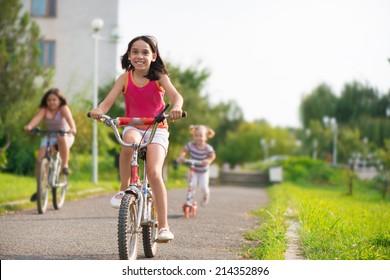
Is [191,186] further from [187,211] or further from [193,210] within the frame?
[187,211]

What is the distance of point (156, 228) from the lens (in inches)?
191

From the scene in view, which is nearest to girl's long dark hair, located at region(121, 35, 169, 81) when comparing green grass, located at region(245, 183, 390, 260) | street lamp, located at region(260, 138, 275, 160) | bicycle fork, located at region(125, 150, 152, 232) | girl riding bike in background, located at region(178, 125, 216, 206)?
bicycle fork, located at region(125, 150, 152, 232)

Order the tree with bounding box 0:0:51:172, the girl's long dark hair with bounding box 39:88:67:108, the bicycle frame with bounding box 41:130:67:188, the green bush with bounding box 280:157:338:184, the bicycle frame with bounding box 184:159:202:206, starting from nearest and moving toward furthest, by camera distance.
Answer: the bicycle frame with bounding box 41:130:67:188, the girl's long dark hair with bounding box 39:88:67:108, the bicycle frame with bounding box 184:159:202:206, the tree with bounding box 0:0:51:172, the green bush with bounding box 280:157:338:184

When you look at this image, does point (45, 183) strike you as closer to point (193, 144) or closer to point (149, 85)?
point (193, 144)

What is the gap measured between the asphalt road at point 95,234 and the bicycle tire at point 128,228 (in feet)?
0.71

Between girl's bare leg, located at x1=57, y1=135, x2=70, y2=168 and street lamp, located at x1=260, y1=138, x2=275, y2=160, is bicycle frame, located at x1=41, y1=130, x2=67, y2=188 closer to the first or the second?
girl's bare leg, located at x1=57, y1=135, x2=70, y2=168

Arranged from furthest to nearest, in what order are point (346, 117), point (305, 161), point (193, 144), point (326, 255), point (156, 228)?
point (346, 117)
point (305, 161)
point (193, 144)
point (156, 228)
point (326, 255)

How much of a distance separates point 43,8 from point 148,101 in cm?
1425

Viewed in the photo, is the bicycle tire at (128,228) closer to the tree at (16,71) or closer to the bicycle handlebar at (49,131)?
the bicycle handlebar at (49,131)

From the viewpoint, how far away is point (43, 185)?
7.76m

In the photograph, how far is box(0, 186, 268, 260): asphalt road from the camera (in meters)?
4.73

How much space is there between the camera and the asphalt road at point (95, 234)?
4.73 meters
